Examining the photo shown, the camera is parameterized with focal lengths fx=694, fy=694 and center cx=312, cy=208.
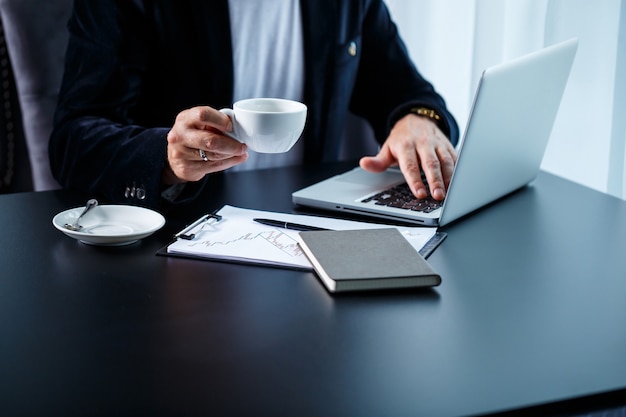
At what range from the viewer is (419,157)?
48.2 inches

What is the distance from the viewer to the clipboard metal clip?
0.95m

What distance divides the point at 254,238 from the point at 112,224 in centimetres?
22

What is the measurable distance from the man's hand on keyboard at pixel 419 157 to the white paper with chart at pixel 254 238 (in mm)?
137

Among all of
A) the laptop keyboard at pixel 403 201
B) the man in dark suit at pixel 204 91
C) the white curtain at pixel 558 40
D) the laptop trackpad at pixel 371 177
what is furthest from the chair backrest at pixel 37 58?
the white curtain at pixel 558 40

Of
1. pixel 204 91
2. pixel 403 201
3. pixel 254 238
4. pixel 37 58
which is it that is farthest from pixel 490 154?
pixel 37 58

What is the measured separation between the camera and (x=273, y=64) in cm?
159

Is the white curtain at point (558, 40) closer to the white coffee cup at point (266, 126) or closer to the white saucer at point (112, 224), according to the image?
the white coffee cup at point (266, 126)

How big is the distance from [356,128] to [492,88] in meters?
0.89

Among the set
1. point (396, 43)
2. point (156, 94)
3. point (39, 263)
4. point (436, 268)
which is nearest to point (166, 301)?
Result: point (39, 263)

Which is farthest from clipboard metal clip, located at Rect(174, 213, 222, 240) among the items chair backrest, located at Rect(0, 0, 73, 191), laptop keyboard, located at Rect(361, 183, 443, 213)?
chair backrest, located at Rect(0, 0, 73, 191)

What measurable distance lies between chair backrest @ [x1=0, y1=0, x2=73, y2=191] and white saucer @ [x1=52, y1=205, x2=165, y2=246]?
2.04ft

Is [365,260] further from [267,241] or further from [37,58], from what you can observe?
[37,58]

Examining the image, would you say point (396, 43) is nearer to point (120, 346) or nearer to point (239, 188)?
point (239, 188)

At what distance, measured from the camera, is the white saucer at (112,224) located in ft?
3.04
